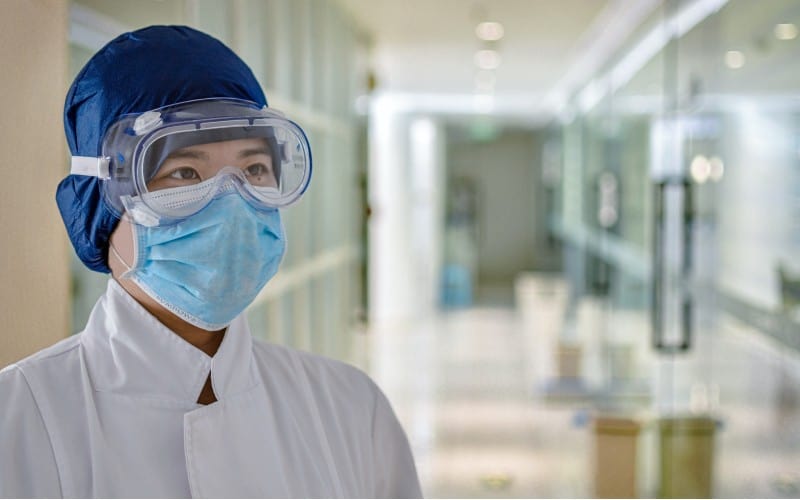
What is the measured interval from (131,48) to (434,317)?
10.5 m

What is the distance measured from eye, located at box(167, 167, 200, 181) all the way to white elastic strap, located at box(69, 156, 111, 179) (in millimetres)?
86

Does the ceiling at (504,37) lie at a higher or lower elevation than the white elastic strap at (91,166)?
higher

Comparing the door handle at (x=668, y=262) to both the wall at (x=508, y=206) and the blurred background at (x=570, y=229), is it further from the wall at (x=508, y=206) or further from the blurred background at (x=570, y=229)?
the wall at (x=508, y=206)

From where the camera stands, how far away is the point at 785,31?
107 inches

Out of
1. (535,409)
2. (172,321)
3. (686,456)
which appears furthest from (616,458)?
(172,321)

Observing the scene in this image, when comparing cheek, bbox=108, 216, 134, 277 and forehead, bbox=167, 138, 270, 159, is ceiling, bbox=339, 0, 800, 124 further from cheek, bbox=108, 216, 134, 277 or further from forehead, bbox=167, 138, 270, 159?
cheek, bbox=108, 216, 134, 277

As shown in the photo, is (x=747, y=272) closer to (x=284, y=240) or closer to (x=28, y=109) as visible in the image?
(x=284, y=240)

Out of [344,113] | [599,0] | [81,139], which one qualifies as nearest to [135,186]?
[81,139]

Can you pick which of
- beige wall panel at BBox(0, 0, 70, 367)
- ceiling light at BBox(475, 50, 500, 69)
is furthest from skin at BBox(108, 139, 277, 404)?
ceiling light at BBox(475, 50, 500, 69)

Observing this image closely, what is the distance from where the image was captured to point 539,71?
7926 mm

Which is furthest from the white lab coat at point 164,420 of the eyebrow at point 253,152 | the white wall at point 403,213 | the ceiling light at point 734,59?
the white wall at point 403,213

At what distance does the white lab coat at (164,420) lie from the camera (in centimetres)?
115

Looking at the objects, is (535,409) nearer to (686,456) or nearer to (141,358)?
(686,456)

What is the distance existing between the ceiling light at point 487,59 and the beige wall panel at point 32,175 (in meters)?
5.20
